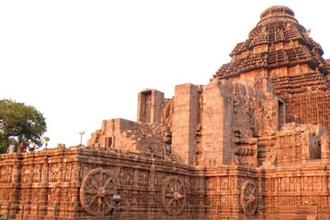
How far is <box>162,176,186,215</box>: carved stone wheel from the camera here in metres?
37.4

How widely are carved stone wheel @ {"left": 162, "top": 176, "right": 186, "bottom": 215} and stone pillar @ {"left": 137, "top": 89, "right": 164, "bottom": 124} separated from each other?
2304cm

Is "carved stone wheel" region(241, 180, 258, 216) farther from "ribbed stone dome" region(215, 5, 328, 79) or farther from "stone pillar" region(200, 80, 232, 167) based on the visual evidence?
"ribbed stone dome" region(215, 5, 328, 79)

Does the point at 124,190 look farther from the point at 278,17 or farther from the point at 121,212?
the point at 278,17

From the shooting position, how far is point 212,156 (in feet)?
170

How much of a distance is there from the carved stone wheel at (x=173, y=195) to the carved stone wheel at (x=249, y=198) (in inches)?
232

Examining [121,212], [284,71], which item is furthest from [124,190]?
[284,71]

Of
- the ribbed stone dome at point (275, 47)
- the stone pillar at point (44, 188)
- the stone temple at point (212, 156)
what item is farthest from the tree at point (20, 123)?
the ribbed stone dome at point (275, 47)

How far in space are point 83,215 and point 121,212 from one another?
146 inches

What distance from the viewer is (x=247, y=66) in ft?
236

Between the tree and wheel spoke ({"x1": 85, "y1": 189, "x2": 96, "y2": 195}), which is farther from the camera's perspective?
the tree

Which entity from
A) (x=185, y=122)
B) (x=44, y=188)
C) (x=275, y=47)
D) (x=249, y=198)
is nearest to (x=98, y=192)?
(x=44, y=188)

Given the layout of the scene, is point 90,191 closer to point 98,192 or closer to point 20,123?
point 98,192

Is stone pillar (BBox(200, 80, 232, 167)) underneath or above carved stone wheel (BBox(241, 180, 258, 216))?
above

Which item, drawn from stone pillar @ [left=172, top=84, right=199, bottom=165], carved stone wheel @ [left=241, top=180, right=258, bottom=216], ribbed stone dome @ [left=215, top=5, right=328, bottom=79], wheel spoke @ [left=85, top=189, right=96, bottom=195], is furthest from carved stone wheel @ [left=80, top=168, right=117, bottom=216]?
ribbed stone dome @ [left=215, top=5, right=328, bottom=79]
